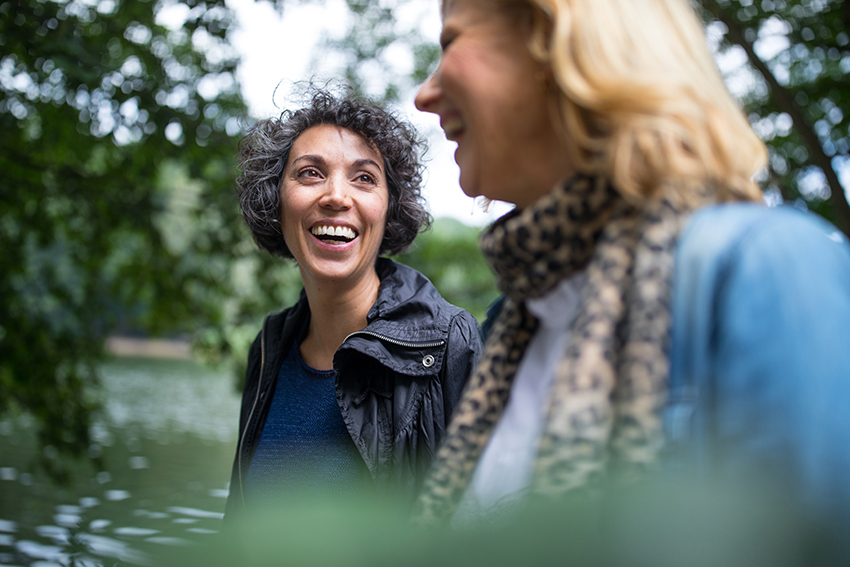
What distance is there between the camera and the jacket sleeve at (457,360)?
88.7 inches

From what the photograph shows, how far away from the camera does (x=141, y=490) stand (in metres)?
7.66

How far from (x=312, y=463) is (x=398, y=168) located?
43.6 inches

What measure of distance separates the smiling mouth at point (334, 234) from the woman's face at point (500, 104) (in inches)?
48.1

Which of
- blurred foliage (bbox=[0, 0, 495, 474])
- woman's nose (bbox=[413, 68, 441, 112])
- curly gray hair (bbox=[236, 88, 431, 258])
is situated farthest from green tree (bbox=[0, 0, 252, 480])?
woman's nose (bbox=[413, 68, 441, 112])

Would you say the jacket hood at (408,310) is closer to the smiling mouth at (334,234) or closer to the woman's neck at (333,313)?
the woman's neck at (333,313)

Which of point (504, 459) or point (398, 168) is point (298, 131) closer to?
point (398, 168)

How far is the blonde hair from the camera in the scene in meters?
0.98

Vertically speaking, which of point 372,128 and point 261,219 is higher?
point 372,128

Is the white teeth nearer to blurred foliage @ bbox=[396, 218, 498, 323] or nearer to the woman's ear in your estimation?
the woman's ear

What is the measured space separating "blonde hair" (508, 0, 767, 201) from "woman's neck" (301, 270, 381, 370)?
60.4 inches

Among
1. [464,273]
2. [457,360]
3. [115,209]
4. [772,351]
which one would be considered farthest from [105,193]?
[464,273]

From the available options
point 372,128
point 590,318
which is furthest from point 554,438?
point 372,128

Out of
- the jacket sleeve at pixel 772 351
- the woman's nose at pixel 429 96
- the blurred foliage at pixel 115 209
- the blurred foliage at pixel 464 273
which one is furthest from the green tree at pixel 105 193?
the blurred foliage at pixel 464 273

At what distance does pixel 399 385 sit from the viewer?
224cm
